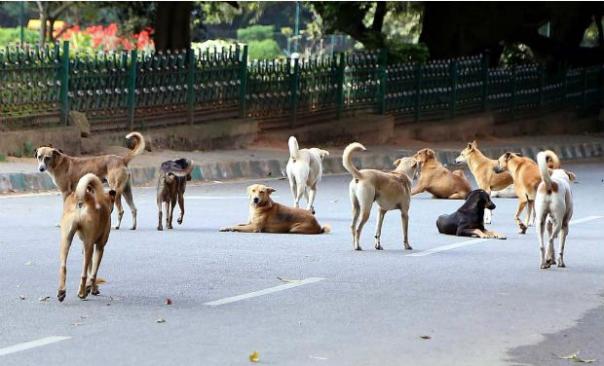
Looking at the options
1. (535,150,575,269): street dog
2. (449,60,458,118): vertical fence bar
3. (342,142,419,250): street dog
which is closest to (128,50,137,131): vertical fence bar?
(449,60,458,118): vertical fence bar

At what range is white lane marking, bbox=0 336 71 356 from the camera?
8.38 meters

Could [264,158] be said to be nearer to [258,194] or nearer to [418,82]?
[418,82]

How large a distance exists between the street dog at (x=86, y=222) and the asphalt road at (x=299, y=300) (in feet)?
0.76

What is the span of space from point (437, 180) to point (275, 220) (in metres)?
5.19

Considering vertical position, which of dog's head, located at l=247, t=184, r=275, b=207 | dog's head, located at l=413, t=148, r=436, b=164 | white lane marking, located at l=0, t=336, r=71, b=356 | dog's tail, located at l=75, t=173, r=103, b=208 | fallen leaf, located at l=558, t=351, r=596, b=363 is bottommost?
white lane marking, located at l=0, t=336, r=71, b=356

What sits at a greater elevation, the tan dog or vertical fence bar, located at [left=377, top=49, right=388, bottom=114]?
vertical fence bar, located at [left=377, top=49, right=388, bottom=114]

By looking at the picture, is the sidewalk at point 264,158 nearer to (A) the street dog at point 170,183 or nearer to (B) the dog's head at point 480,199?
(A) the street dog at point 170,183

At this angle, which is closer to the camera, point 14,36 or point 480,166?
point 480,166

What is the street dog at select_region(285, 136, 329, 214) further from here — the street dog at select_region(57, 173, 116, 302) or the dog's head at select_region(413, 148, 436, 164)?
the street dog at select_region(57, 173, 116, 302)

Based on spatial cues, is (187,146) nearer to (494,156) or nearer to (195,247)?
(494,156)

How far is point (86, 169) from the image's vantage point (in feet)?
51.5

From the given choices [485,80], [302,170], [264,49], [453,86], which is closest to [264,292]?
[302,170]

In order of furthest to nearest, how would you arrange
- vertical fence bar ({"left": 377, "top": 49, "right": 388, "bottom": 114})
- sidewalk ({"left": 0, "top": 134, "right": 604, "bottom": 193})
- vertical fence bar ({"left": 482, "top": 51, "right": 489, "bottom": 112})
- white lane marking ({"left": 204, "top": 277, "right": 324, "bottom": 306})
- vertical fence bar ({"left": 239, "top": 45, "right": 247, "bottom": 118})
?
vertical fence bar ({"left": 482, "top": 51, "right": 489, "bottom": 112}), vertical fence bar ({"left": 377, "top": 49, "right": 388, "bottom": 114}), vertical fence bar ({"left": 239, "top": 45, "right": 247, "bottom": 118}), sidewalk ({"left": 0, "top": 134, "right": 604, "bottom": 193}), white lane marking ({"left": 204, "top": 277, "right": 324, "bottom": 306})

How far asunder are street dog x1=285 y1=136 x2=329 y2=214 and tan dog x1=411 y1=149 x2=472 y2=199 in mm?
2467
